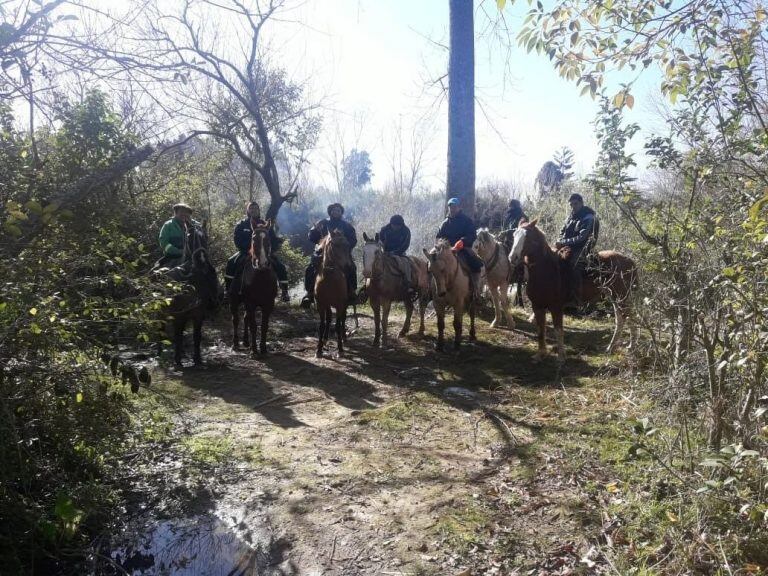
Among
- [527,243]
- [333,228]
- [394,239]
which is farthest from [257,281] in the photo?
[527,243]

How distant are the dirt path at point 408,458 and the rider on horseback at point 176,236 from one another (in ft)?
6.13

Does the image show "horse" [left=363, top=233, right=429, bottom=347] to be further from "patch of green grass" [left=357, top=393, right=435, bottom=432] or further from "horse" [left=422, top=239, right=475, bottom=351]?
"patch of green grass" [left=357, top=393, right=435, bottom=432]

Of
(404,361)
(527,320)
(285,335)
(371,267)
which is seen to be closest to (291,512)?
(404,361)

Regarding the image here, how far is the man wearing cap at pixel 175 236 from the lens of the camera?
8414mm

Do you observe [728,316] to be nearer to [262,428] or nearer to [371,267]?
[262,428]

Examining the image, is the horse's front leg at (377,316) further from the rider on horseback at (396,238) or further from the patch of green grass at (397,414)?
the patch of green grass at (397,414)

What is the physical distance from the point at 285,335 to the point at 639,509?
27.4 feet

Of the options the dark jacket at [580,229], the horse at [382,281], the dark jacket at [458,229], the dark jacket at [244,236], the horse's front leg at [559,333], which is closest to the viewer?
the horse's front leg at [559,333]

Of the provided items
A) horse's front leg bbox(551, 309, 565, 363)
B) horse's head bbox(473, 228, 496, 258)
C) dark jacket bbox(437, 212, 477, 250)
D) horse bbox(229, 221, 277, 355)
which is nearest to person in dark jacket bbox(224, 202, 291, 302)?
horse bbox(229, 221, 277, 355)

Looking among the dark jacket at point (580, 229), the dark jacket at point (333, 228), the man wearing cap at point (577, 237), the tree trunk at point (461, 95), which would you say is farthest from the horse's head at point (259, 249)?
the tree trunk at point (461, 95)

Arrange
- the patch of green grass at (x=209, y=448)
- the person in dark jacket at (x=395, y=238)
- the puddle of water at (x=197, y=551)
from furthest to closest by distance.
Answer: the person in dark jacket at (x=395, y=238), the patch of green grass at (x=209, y=448), the puddle of water at (x=197, y=551)

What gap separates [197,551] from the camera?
3.76m

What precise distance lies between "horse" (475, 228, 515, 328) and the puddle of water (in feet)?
25.5

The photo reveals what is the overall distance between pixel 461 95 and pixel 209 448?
978cm
